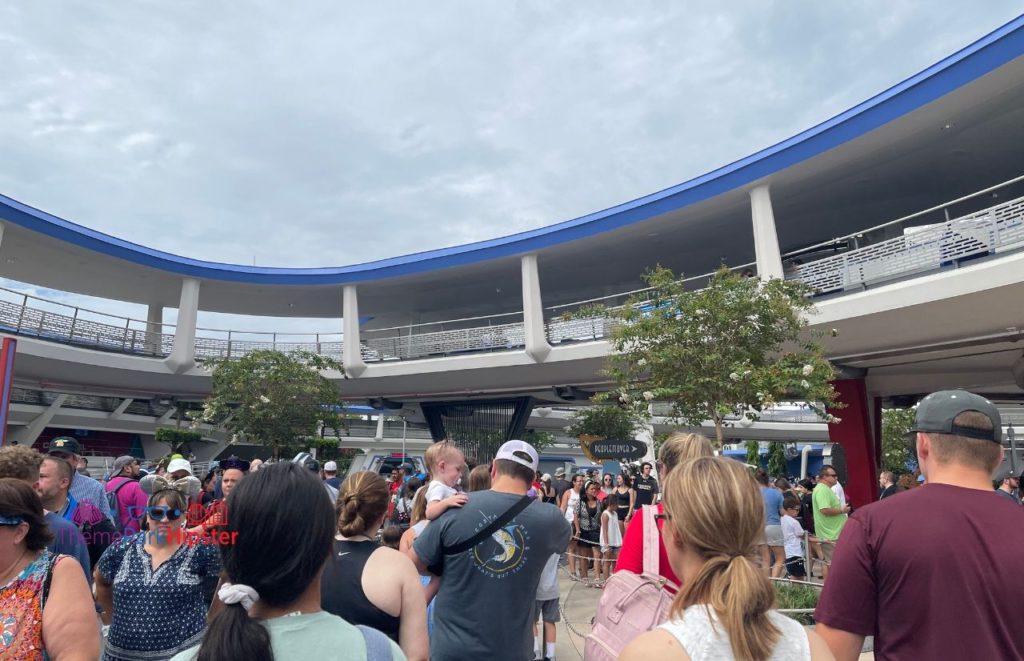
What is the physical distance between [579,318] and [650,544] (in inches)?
477

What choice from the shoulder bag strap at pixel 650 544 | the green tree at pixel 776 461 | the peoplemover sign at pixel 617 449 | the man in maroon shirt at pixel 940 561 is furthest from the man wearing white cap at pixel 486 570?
the green tree at pixel 776 461

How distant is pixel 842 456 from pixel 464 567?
602 inches

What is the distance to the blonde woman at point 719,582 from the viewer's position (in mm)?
1441

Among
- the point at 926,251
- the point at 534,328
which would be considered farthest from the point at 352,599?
the point at 534,328

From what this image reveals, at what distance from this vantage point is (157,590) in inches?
107

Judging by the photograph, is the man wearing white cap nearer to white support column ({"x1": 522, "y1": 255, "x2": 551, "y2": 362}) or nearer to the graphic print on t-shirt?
the graphic print on t-shirt

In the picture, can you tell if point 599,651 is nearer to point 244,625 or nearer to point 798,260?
point 244,625

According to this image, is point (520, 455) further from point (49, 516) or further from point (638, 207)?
point (638, 207)

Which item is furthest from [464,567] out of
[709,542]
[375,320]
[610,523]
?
[375,320]

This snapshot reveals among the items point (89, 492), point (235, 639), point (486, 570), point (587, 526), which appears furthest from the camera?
point (587, 526)

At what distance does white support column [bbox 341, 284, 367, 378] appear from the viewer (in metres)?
21.0

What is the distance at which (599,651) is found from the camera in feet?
6.54

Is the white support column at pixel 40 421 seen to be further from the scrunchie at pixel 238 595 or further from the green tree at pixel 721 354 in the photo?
the scrunchie at pixel 238 595

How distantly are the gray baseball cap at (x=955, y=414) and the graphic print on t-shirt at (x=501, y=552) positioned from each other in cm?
176
